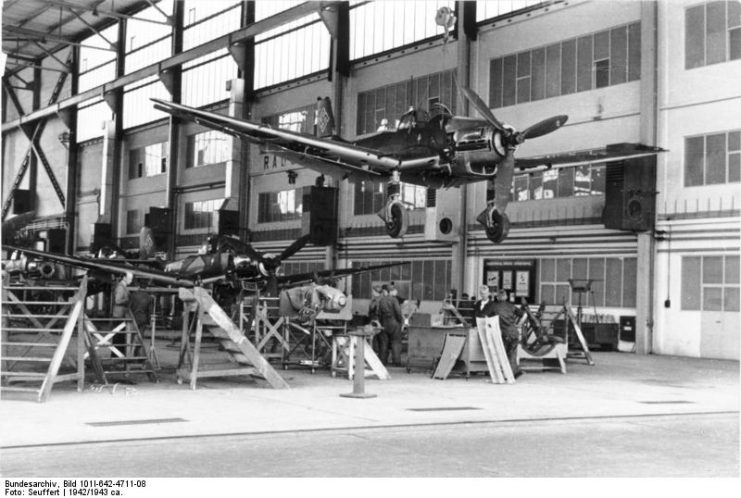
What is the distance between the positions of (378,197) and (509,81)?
353 inches

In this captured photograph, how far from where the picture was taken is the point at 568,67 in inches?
1286

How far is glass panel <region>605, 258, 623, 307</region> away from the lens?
30.4 metres

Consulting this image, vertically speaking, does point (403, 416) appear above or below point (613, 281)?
below

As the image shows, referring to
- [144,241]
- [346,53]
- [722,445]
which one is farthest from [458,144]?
[346,53]

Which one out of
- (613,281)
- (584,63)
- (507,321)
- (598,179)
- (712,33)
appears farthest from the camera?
(584,63)

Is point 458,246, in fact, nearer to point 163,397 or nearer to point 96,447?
point 163,397

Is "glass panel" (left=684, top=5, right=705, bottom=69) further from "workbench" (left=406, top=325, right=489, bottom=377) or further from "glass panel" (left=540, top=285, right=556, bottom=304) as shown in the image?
"workbench" (left=406, top=325, right=489, bottom=377)

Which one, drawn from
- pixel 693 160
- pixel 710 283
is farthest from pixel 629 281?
pixel 693 160

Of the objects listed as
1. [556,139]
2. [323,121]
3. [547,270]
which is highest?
[556,139]

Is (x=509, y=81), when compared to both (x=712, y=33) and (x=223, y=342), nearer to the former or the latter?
(x=712, y=33)

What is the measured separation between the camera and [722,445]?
1034cm

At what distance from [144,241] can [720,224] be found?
867 inches

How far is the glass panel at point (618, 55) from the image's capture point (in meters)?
30.7

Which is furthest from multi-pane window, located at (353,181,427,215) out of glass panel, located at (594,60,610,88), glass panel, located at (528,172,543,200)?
glass panel, located at (594,60,610,88)
